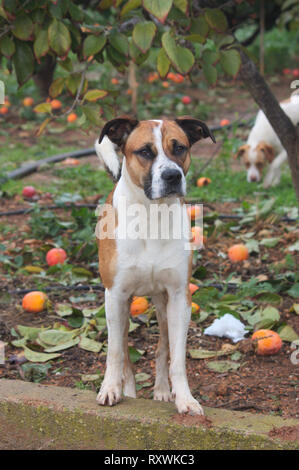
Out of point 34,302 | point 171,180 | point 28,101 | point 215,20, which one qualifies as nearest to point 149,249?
point 171,180

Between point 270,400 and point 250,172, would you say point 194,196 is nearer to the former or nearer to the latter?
point 250,172

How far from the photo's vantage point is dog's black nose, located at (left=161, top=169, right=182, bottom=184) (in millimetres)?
2740

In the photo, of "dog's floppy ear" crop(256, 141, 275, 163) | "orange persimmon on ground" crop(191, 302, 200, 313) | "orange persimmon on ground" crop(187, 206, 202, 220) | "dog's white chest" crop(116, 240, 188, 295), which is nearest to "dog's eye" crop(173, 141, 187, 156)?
"dog's white chest" crop(116, 240, 188, 295)

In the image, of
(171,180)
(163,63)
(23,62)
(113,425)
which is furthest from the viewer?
(23,62)

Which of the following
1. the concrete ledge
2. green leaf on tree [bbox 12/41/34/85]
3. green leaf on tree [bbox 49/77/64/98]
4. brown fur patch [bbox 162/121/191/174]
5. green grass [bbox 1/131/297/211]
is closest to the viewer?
the concrete ledge

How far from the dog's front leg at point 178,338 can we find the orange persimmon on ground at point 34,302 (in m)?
1.35

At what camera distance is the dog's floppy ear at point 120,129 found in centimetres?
295

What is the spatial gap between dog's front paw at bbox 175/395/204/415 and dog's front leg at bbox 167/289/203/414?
0.03 metres

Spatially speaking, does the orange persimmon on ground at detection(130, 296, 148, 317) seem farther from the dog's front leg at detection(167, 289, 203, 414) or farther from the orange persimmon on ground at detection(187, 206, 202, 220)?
the orange persimmon on ground at detection(187, 206, 202, 220)

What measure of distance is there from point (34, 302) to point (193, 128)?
5.35ft

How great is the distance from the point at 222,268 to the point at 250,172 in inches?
107

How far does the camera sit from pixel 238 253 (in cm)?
484

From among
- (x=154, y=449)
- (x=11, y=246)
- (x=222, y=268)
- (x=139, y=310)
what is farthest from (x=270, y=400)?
(x=11, y=246)

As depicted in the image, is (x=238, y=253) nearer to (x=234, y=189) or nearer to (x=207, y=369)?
(x=207, y=369)
